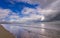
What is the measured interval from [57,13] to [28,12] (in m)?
0.32

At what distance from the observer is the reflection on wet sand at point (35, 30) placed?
158 centimetres

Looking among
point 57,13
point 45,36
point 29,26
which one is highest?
point 57,13

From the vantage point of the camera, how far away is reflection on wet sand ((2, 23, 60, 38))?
158 centimetres

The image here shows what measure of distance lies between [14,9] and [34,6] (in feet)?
0.74

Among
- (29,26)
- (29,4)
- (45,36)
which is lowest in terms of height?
(45,36)

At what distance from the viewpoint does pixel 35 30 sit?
64.2 inches

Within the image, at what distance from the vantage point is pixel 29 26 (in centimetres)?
162

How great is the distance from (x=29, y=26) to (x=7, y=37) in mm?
272

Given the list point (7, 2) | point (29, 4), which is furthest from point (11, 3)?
point (29, 4)

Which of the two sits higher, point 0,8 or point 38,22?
point 0,8

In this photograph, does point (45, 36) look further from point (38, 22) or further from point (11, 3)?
point (11, 3)

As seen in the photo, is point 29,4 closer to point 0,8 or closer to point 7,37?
point 0,8

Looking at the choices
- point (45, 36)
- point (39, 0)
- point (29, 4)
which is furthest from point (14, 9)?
point (45, 36)

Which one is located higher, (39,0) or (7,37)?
(39,0)
